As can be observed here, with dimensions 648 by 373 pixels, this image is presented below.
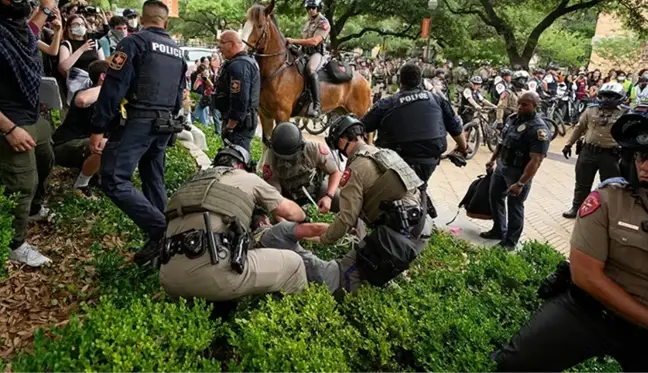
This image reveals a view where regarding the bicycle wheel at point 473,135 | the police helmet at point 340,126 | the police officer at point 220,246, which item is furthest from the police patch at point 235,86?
the bicycle wheel at point 473,135

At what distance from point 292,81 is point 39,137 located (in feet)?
13.2

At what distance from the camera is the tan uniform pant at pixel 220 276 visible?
108 inches

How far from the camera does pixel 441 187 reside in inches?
340

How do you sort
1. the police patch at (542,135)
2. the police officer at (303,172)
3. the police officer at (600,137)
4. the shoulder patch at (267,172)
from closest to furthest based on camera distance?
the police officer at (303,172) → the shoulder patch at (267,172) → the police patch at (542,135) → the police officer at (600,137)

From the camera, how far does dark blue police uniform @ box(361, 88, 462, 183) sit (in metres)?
4.95

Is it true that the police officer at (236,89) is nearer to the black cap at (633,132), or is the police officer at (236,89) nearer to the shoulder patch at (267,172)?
the shoulder patch at (267,172)

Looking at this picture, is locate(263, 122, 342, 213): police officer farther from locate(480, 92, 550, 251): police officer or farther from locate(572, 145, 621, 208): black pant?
locate(572, 145, 621, 208): black pant

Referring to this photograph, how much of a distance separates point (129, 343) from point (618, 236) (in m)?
2.27

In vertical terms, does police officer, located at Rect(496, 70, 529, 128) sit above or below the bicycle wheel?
above

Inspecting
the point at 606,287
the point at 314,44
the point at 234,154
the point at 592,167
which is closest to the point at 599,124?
the point at 592,167

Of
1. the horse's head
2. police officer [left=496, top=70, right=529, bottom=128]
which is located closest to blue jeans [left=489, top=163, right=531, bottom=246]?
the horse's head

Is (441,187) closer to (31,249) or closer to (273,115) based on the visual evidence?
(273,115)

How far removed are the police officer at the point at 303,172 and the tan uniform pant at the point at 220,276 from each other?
134 cm

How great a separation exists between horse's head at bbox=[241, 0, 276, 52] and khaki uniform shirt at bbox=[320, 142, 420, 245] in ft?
12.9
